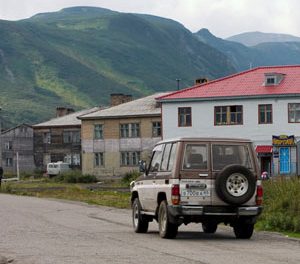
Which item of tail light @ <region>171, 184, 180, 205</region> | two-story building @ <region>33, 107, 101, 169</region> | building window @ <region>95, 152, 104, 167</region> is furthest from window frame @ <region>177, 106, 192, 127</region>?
tail light @ <region>171, 184, 180, 205</region>

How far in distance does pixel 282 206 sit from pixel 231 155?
544 centimetres

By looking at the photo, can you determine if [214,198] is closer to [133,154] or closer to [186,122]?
[186,122]

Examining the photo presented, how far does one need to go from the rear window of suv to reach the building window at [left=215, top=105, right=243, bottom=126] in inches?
1836

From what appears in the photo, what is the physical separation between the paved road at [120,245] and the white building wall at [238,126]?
40101 mm

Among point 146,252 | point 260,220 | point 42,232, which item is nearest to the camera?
point 146,252

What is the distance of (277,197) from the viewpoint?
23.9 meters

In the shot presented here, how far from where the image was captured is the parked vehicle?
699 inches

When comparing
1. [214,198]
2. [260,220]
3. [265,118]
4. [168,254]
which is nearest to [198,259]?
[168,254]

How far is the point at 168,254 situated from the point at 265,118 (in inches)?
1985

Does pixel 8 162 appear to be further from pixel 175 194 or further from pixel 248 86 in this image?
pixel 175 194

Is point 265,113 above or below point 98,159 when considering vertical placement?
above

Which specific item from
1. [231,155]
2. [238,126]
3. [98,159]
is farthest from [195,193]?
[98,159]

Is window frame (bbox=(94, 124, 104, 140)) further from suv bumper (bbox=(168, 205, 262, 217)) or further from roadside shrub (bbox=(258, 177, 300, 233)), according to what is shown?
suv bumper (bbox=(168, 205, 262, 217))

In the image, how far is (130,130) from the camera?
270 feet
